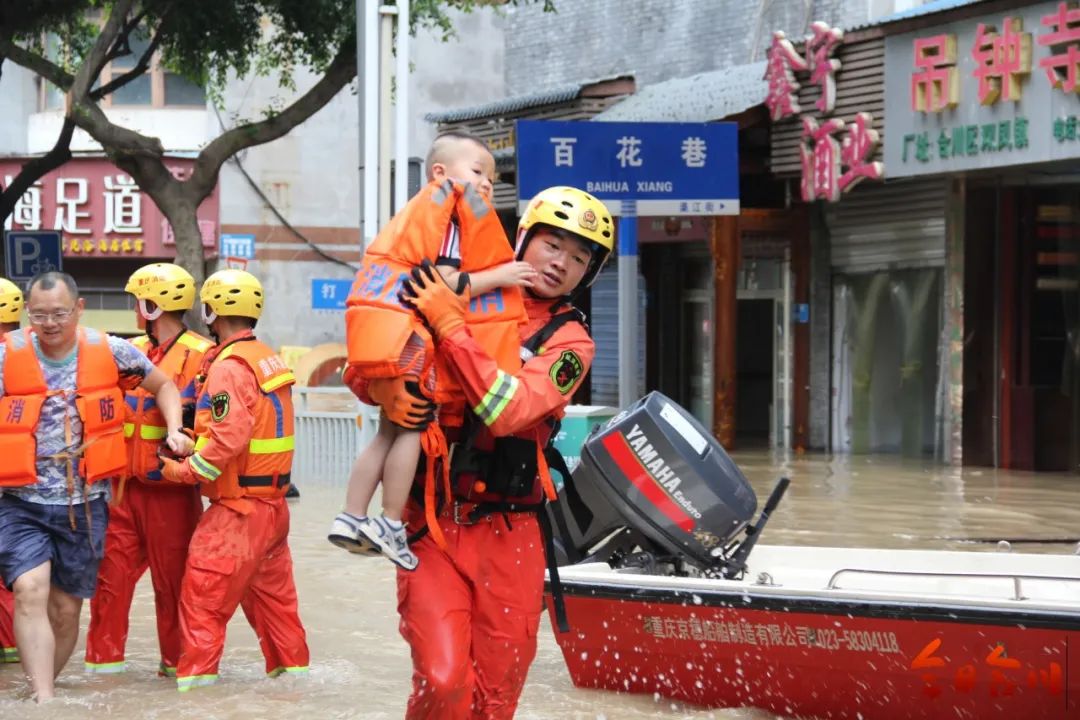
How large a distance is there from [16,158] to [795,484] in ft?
69.8

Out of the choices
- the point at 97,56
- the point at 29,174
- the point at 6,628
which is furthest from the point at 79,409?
the point at 29,174

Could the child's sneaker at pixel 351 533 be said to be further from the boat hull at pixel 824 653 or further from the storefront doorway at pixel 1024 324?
the storefront doorway at pixel 1024 324

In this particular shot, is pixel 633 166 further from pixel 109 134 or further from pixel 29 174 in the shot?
pixel 29 174

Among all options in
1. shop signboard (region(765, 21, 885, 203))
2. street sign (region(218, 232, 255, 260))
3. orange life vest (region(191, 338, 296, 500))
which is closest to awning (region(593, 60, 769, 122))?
shop signboard (region(765, 21, 885, 203))

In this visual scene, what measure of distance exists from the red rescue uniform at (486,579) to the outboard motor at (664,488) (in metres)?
2.25

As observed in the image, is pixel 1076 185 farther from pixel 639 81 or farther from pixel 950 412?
pixel 639 81

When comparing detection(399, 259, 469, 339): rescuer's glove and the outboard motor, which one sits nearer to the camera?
detection(399, 259, 469, 339): rescuer's glove

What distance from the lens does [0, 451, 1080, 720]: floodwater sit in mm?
7938

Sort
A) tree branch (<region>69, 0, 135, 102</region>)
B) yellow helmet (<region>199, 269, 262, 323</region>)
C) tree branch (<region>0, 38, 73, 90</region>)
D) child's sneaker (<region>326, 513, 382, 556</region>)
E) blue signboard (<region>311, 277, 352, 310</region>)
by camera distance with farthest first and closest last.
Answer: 1. blue signboard (<region>311, 277, 352, 310</region>)
2. tree branch (<region>0, 38, 73, 90</region>)
3. tree branch (<region>69, 0, 135, 102</region>)
4. yellow helmet (<region>199, 269, 262, 323</region>)
5. child's sneaker (<region>326, 513, 382, 556</region>)

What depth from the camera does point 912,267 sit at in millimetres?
20016

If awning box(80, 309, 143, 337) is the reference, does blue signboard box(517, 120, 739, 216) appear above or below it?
above

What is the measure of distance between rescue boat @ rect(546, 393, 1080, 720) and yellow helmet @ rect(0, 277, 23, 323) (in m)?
3.00

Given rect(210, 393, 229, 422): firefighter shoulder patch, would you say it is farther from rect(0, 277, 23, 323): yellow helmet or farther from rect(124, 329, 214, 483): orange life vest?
rect(0, 277, 23, 323): yellow helmet

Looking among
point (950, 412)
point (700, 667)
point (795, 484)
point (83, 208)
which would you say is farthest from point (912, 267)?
point (83, 208)
